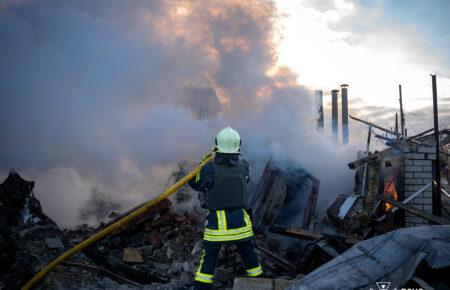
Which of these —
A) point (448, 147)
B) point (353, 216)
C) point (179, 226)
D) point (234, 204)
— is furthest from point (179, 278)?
point (448, 147)

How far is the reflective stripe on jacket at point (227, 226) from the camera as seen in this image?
11.6 ft

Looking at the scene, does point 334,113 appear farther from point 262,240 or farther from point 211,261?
point 211,261

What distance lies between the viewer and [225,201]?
3.63 metres

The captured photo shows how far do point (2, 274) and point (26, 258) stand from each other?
347mm

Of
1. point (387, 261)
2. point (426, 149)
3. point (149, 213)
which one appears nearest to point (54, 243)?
point (149, 213)

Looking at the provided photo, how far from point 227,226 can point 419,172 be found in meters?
5.14

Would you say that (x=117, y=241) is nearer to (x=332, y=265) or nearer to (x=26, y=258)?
(x=26, y=258)

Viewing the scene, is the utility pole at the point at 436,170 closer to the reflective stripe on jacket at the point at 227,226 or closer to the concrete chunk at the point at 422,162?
the concrete chunk at the point at 422,162

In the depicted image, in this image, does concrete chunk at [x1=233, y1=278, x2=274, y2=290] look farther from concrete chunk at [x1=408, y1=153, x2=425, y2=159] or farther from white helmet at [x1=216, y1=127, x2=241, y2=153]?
Result: concrete chunk at [x1=408, y1=153, x2=425, y2=159]

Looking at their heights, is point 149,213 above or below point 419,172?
below

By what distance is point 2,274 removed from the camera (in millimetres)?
4059

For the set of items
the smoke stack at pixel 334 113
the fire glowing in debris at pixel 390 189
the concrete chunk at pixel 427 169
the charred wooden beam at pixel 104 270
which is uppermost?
the smoke stack at pixel 334 113

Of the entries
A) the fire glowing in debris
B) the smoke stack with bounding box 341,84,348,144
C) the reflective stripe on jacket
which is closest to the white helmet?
Answer: the reflective stripe on jacket

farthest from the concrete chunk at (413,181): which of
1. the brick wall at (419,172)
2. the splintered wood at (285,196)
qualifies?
the splintered wood at (285,196)
